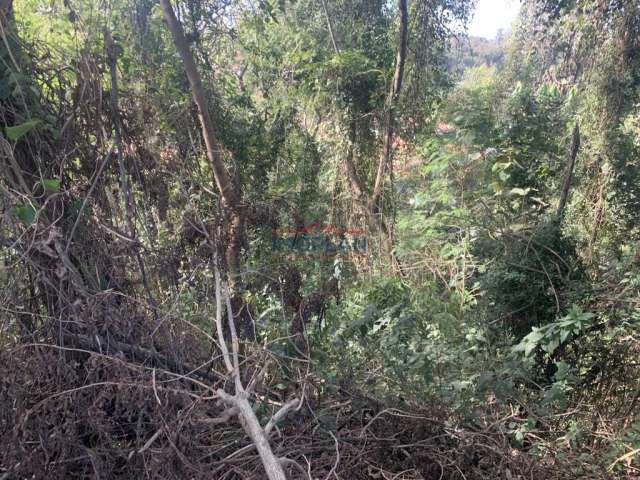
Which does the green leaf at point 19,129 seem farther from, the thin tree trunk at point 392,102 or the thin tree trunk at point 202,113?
the thin tree trunk at point 392,102

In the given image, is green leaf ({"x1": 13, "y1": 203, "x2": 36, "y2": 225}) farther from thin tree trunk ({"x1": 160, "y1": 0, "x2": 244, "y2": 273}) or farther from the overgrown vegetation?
thin tree trunk ({"x1": 160, "y1": 0, "x2": 244, "y2": 273})

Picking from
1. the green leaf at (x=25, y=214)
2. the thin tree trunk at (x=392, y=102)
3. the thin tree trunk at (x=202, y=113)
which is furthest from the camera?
the thin tree trunk at (x=392, y=102)

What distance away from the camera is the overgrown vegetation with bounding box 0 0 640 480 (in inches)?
83.6

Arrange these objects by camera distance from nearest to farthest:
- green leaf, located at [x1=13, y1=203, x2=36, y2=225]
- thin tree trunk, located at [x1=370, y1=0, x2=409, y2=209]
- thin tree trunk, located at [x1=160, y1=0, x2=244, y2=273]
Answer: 1. green leaf, located at [x1=13, y1=203, x2=36, y2=225]
2. thin tree trunk, located at [x1=160, y1=0, x2=244, y2=273]
3. thin tree trunk, located at [x1=370, y1=0, x2=409, y2=209]

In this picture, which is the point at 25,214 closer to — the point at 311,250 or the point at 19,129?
the point at 19,129

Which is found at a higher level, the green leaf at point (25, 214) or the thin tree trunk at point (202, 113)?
the thin tree trunk at point (202, 113)

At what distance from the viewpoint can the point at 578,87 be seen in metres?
6.13

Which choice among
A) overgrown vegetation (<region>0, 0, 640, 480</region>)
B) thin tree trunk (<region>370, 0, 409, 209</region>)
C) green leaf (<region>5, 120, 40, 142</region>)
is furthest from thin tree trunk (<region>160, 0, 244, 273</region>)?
thin tree trunk (<region>370, 0, 409, 209</region>)

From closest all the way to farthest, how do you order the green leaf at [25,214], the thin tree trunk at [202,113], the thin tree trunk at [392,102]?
the green leaf at [25,214]
the thin tree trunk at [202,113]
the thin tree trunk at [392,102]

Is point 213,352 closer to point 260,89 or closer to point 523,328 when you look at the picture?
point 523,328

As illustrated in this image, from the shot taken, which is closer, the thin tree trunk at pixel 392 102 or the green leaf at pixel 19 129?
the green leaf at pixel 19 129

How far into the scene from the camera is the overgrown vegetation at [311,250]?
2123 millimetres

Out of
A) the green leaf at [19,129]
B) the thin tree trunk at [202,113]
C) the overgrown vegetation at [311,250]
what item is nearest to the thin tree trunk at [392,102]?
the overgrown vegetation at [311,250]

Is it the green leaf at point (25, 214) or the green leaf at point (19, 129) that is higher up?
the green leaf at point (19, 129)
